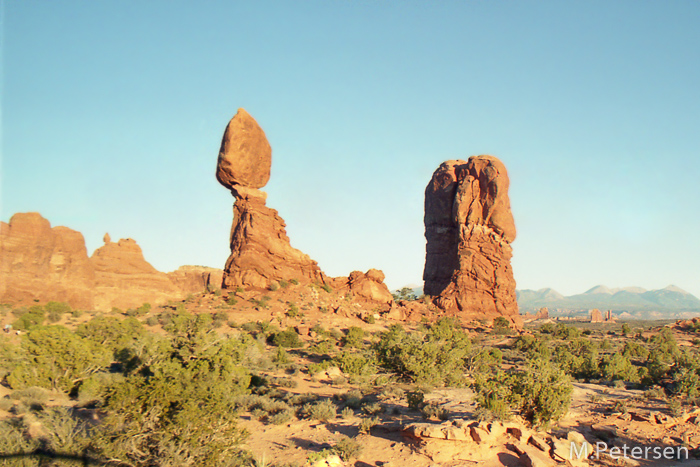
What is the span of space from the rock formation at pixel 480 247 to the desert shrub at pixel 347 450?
34381 mm

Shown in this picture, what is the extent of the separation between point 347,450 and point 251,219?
29.3 meters

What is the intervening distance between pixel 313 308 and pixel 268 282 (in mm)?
4426

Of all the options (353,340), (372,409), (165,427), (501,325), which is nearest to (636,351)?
(501,325)

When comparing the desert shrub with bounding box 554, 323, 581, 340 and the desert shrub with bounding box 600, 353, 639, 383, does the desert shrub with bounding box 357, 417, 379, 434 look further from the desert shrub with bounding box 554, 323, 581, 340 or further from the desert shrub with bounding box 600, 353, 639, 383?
the desert shrub with bounding box 554, 323, 581, 340

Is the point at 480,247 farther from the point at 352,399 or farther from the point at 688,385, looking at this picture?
the point at 352,399

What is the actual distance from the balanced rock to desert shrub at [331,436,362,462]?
30896 millimetres

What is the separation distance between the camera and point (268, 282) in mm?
38281

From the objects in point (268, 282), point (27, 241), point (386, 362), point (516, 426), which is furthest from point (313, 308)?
point (516, 426)

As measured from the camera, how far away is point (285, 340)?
2997cm

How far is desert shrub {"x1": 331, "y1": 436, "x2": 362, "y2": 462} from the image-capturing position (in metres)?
10.7

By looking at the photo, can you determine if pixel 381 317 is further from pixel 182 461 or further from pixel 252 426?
pixel 182 461

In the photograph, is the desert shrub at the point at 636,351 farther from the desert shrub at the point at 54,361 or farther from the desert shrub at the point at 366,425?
the desert shrub at the point at 54,361

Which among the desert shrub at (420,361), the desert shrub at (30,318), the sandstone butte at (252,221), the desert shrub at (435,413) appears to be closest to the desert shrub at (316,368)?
the desert shrub at (420,361)

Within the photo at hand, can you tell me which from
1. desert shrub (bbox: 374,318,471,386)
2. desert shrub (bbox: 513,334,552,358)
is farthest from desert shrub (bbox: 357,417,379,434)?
desert shrub (bbox: 513,334,552,358)
